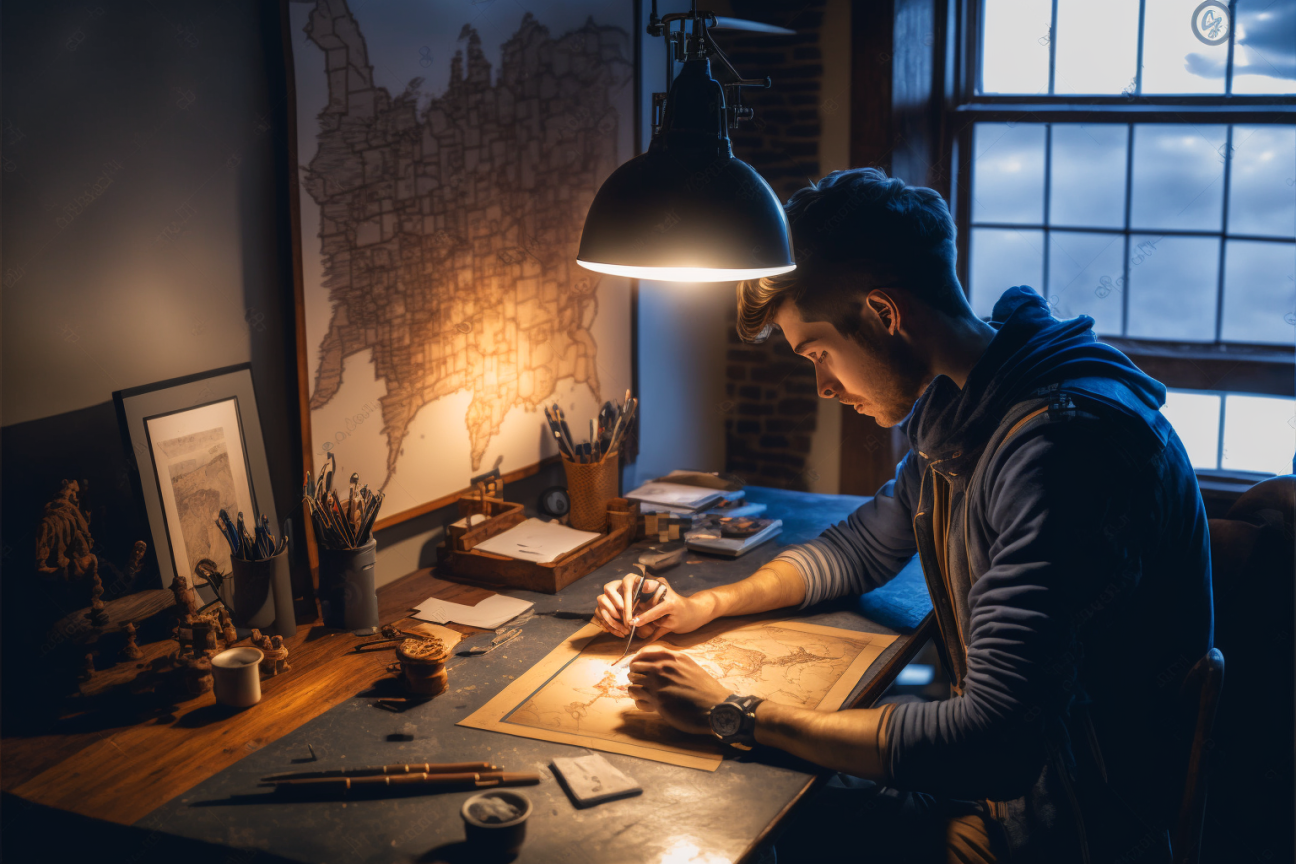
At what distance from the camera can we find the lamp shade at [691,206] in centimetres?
154

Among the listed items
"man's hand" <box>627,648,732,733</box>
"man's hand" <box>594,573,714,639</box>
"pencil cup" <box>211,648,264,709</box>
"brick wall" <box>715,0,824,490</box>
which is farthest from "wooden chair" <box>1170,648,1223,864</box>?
"brick wall" <box>715,0,824,490</box>

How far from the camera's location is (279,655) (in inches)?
73.5

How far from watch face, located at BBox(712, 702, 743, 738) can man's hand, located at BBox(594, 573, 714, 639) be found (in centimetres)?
40

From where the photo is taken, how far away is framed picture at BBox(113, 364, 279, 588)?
71.6 inches

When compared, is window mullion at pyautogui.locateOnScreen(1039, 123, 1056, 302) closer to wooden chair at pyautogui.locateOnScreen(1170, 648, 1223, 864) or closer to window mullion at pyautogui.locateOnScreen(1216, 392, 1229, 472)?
window mullion at pyautogui.locateOnScreen(1216, 392, 1229, 472)

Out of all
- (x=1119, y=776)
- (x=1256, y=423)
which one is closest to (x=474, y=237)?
(x=1119, y=776)

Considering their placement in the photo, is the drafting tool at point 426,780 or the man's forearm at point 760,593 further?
the man's forearm at point 760,593

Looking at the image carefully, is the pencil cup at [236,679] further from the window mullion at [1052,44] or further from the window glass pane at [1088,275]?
the window mullion at [1052,44]

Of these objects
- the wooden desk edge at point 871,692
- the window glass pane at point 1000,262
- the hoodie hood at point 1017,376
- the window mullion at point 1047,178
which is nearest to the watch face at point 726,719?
the wooden desk edge at point 871,692

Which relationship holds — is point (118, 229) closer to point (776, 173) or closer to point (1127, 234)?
point (776, 173)

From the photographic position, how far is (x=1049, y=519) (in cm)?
150

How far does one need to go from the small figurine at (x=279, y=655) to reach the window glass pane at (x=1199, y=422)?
337 centimetres

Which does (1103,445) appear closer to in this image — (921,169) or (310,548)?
(310,548)

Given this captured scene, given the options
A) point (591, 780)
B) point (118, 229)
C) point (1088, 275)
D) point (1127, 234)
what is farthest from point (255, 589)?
point (1127, 234)
